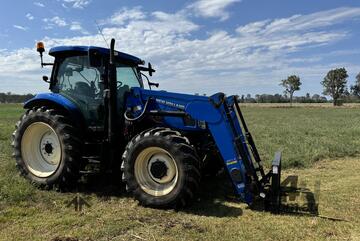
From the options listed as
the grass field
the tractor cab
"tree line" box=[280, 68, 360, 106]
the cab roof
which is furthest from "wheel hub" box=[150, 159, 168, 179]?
"tree line" box=[280, 68, 360, 106]

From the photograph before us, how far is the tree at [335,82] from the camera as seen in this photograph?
99.7 metres

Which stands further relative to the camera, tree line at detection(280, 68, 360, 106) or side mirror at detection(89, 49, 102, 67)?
tree line at detection(280, 68, 360, 106)

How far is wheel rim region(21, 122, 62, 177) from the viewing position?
7.69 m

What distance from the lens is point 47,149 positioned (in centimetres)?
771

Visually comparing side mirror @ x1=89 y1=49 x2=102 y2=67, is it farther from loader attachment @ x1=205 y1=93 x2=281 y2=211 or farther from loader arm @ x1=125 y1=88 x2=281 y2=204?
loader attachment @ x1=205 y1=93 x2=281 y2=211

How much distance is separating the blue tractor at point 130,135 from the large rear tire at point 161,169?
0.02m

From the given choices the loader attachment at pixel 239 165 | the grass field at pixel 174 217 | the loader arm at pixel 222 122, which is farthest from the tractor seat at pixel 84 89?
the loader attachment at pixel 239 165

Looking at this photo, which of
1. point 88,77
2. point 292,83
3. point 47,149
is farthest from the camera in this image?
point 292,83

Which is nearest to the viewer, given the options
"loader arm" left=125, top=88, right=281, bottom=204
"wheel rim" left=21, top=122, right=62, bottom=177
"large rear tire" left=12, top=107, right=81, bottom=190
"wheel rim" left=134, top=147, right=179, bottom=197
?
"loader arm" left=125, top=88, right=281, bottom=204

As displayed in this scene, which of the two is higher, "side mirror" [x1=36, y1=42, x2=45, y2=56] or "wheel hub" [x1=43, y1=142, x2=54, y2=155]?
"side mirror" [x1=36, y1=42, x2=45, y2=56]

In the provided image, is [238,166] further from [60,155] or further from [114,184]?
[60,155]

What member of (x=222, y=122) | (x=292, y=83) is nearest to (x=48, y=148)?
(x=222, y=122)

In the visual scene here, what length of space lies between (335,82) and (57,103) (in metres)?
103

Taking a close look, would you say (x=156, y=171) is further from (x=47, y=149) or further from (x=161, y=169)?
(x=47, y=149)
